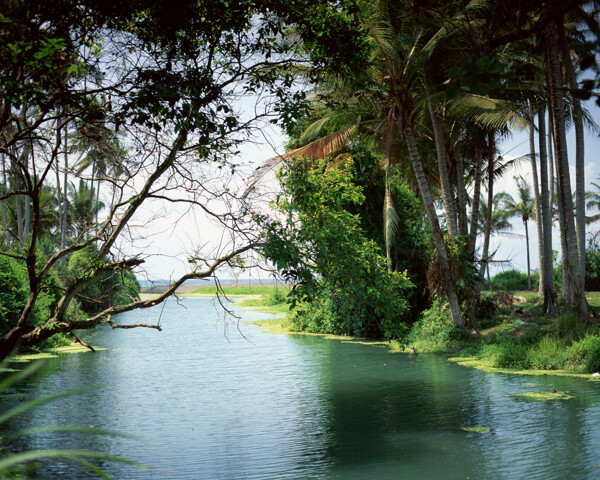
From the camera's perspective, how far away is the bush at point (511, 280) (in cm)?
3556

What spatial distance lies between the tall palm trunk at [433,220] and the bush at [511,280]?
63.2 ft

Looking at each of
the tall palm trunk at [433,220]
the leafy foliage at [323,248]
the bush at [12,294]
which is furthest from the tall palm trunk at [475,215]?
the bush at [12,294]

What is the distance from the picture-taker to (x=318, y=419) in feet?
32.0

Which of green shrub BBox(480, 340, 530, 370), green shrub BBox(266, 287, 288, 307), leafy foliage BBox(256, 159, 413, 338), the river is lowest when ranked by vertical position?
the river

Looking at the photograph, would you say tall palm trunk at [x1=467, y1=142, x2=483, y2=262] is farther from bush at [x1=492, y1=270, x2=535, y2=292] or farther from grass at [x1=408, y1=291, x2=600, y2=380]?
bush at [x1=492, y1=270, x2=535, y2=292]

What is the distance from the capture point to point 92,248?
32.5m

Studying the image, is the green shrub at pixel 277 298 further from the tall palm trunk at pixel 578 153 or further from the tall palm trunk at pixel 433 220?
the tall palm trunk at pixel 578 153

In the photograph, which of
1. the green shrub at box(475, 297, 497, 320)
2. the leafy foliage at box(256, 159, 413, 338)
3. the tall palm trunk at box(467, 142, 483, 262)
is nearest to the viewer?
the leafy foliage at box(256, 159, 413, 338)

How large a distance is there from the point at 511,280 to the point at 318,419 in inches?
1187

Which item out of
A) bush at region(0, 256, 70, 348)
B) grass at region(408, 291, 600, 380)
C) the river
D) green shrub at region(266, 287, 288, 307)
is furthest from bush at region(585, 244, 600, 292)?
bush at region(0, 256, 70, 348)

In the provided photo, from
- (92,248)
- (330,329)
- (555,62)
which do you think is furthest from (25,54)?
(92,248)

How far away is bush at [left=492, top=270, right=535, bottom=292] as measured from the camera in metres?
35.6

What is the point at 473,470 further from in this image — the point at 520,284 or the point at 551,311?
the point at 520,284

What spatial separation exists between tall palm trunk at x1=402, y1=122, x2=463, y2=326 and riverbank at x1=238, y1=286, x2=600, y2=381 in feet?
2.42
